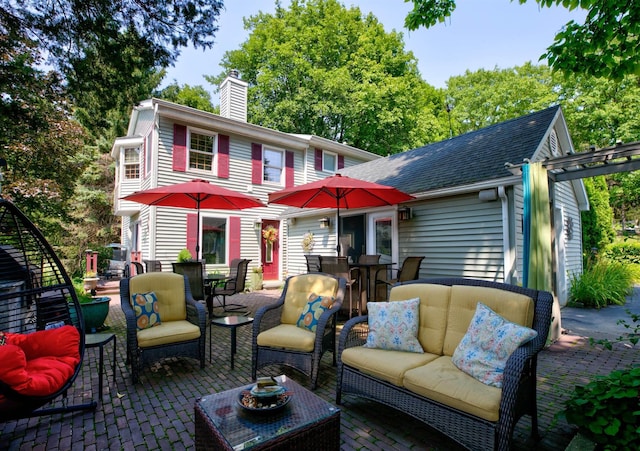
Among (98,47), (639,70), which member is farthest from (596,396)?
(98,47)

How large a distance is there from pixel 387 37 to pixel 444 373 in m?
21.4

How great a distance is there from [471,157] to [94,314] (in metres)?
7.57

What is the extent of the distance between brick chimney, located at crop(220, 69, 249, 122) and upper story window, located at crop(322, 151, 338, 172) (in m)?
3.33

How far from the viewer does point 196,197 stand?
249 inches

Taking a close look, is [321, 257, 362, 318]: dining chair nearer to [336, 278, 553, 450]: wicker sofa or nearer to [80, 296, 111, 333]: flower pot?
[336, 278, 553, 450]: wicker sofa

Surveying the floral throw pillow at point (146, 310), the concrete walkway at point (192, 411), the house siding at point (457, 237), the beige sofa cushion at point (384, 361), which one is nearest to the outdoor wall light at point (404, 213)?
the house siding at point (457, 237)

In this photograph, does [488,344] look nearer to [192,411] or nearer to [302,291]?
[302,291]

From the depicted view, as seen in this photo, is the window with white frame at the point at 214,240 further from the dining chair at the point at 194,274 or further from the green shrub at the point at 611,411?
the green shrub at the point at 611,411

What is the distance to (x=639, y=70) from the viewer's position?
3.53 m

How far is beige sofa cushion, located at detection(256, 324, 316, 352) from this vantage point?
3.16 meters

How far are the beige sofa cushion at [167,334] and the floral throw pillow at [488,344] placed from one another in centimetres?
268

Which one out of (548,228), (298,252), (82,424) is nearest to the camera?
(82,424)

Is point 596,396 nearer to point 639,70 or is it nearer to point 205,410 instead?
point 205,410

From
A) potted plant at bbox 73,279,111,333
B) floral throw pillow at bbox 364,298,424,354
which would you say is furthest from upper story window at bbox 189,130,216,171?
floral throw pillow at bbox 364,298,424,354
